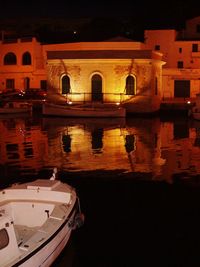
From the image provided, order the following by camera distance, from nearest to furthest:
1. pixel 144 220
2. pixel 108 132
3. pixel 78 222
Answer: pixel 78 222
pixel 144 220
pixel 108 132

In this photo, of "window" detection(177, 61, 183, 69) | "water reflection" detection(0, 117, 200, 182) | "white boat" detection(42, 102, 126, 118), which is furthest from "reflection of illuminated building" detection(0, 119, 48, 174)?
"window" detection(177, 61, 183, 69)

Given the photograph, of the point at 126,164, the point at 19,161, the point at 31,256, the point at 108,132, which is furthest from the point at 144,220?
the point at 108,132

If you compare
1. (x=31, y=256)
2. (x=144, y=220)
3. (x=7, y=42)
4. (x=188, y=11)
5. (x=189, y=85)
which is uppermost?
(x=188, y=11)

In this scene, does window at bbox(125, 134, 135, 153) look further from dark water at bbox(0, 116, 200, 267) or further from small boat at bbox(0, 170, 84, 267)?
small boat at bbox(0, 170, 84, 267)

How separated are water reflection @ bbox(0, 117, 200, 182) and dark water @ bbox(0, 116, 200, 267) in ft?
0.13

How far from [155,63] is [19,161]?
824 inches

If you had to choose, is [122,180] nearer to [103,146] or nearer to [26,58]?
[103,146]

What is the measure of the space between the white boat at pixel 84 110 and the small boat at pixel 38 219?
23173mm

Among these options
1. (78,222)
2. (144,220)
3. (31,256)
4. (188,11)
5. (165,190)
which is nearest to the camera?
(31,256)

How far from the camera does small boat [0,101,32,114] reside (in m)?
37.0

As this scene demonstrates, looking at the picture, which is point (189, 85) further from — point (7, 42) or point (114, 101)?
point (7, 42)

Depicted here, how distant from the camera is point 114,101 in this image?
117ft

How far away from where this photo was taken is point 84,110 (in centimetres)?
3347

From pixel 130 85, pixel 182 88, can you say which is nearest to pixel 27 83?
pixel 130 85
